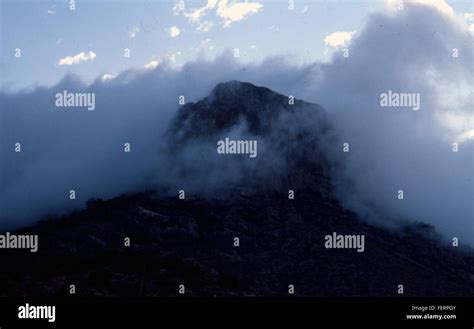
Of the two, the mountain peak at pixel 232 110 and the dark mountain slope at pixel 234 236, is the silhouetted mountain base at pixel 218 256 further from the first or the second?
the mountain peak at pixel 232 110

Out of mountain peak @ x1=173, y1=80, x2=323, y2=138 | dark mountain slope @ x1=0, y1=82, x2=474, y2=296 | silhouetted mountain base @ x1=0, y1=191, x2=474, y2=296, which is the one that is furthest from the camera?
mountain peak @ x1=173, y1=80, x2=323, y2=138

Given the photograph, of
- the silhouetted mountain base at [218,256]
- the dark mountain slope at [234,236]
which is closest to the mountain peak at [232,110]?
the dark mountain slope at [234,236]

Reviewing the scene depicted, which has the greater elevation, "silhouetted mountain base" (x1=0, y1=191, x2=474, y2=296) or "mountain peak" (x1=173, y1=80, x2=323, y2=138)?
"mountain peak" (x1=173, y1=80, x2=323, y2=138)

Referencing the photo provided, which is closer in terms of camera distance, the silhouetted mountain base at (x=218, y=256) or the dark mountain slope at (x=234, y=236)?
the silhouetted mountain base at (x=218, y=256)

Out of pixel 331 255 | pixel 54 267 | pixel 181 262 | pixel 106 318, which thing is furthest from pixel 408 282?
pixel 106 318

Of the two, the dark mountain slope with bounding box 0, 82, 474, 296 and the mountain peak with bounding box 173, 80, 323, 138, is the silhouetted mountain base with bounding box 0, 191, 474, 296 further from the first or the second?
the mountain peak with bounding box 173, 80, 323, 138

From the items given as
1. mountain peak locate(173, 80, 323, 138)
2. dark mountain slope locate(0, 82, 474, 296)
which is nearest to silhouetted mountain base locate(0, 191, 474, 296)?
dark mountain slope locate(0, 82, 474, 296)

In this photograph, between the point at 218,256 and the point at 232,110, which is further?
the point at 232,110

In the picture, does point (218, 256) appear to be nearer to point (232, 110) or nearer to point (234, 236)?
point (234, 236)

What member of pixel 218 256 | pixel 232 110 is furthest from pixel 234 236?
pixel 232 110

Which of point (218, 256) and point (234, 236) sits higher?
point (234, 236)

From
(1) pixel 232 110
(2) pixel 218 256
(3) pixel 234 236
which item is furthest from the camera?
(1) pixel 232 110

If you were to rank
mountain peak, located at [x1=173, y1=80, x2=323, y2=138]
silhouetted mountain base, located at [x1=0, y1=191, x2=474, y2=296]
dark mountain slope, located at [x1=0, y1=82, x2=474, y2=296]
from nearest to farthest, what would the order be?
1. silhouetted mountain base, located at [x1=0, y1=191, x2=474, y2=296]
2. dark mountain slope, located at [x1=0, y1=82, x2=474, y2=296]
3. mountain peak, located at [x1=173, y1=80, x2=323, y2=138]
